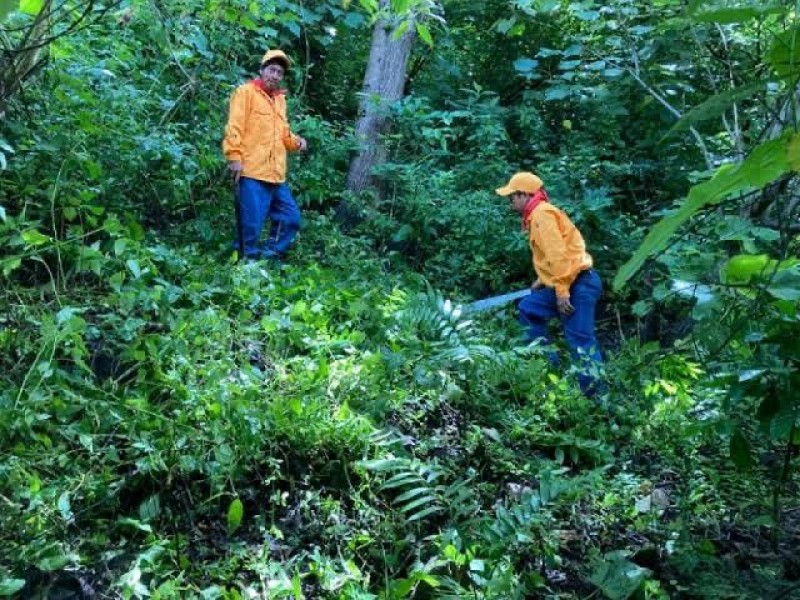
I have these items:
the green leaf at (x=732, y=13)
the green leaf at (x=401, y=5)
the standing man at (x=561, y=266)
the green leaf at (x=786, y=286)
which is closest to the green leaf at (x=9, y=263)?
the green leaf at (x=401, y=5)

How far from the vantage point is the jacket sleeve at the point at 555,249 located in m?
6.23

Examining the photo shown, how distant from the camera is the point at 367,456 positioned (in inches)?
160

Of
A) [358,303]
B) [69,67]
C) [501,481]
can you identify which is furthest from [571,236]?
[69,67]

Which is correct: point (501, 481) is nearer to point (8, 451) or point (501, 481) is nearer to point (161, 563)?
point (161, 563)

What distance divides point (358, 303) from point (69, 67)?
3229 millimetres

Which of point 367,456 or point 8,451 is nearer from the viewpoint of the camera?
point 8,451

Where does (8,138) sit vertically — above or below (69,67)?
below

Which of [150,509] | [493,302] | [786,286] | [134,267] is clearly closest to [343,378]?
[150,509]

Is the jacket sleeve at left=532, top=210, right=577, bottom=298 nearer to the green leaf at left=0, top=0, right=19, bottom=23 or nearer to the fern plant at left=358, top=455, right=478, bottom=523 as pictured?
the fern plant at left=358, top=455, right=478, bottom=523

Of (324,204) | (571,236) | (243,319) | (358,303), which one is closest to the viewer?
(243,319)

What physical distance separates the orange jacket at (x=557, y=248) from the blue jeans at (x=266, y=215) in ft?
7.21

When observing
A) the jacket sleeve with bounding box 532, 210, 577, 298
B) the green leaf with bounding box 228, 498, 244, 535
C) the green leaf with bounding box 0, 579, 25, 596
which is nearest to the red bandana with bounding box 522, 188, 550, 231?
the jacket sleeve with bounding box 532, 210, 577, 298

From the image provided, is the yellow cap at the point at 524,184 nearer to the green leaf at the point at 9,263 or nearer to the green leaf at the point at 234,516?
the green leaf at the point at 9,263

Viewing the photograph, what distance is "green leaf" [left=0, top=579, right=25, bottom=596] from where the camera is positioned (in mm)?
2902
